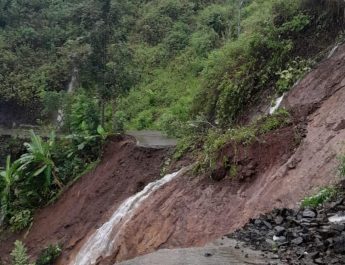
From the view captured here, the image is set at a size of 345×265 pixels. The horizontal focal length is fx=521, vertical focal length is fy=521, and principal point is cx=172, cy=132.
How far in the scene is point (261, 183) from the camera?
401 inches

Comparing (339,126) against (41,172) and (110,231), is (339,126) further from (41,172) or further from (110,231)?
(41,172)

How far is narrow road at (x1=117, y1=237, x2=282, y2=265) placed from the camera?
5887 mm

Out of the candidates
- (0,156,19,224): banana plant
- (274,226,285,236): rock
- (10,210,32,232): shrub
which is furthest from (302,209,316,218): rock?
(0,156,19,224): banana plant

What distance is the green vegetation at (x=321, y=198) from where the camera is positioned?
296 inches

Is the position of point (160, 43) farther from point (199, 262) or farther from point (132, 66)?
point (199, 262)

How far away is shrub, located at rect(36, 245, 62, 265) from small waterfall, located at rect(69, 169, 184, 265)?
1211mm

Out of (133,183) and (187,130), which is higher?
(187,130)

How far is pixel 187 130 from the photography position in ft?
49.1

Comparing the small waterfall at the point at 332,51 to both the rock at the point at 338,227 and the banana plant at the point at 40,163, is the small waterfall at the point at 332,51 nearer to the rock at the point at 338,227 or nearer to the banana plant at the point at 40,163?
the rock at the point at 338,227

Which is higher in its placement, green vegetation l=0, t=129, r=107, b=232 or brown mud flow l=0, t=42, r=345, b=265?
brown mud flow l=0, t=42, r=345, b=265

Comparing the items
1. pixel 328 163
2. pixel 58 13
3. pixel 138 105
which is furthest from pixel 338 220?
pixel 58 13

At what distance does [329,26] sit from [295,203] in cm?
680

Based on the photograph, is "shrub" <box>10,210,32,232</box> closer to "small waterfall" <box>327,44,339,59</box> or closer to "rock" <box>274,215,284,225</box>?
"small waterfall" <box>327,44,339,59</box>

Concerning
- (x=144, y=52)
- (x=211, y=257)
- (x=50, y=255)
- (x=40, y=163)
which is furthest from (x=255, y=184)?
(x=144, y=52)
